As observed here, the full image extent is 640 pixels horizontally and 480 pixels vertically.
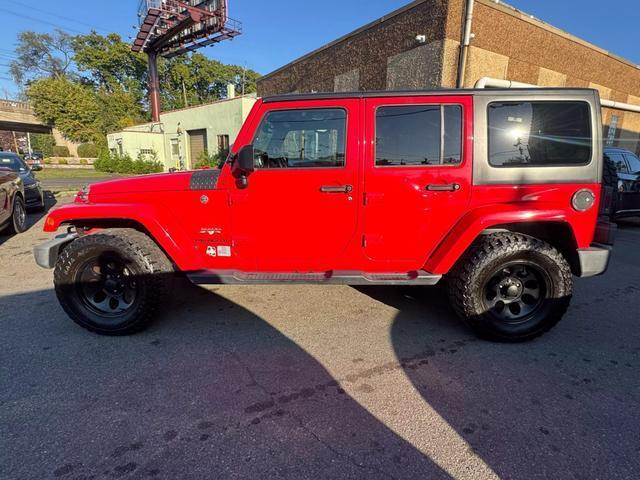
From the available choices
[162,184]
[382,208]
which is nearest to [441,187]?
[382,208]

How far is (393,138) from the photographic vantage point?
2932mm

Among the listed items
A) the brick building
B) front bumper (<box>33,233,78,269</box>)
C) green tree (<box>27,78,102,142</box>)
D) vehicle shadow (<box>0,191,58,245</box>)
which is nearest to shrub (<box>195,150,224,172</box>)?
the brick building

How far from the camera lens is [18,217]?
7039mm

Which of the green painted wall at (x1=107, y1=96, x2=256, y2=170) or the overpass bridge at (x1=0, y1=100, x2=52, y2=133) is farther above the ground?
the overpass bridge at (x1=0, y1=100, x2=52, y2=133)

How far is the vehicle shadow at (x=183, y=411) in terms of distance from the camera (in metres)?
1.82

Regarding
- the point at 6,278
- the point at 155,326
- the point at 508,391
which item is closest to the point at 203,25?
the point at 6,278

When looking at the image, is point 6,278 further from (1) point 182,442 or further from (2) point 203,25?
(2) point 203,25

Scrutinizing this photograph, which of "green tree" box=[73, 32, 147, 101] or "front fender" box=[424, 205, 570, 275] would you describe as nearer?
"front fender" box=[424, 205, 570, 275]

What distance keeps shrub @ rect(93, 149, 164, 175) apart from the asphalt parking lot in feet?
80.1

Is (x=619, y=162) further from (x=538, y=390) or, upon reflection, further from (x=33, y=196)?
(x=33, y=196)

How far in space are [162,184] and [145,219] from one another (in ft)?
1.13

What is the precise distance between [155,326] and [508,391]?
122 inches

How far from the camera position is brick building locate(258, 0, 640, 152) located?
10078 millimetres

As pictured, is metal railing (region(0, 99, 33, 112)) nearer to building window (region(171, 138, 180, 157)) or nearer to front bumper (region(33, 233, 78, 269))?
building window (region(171, 138, 180, 157))
